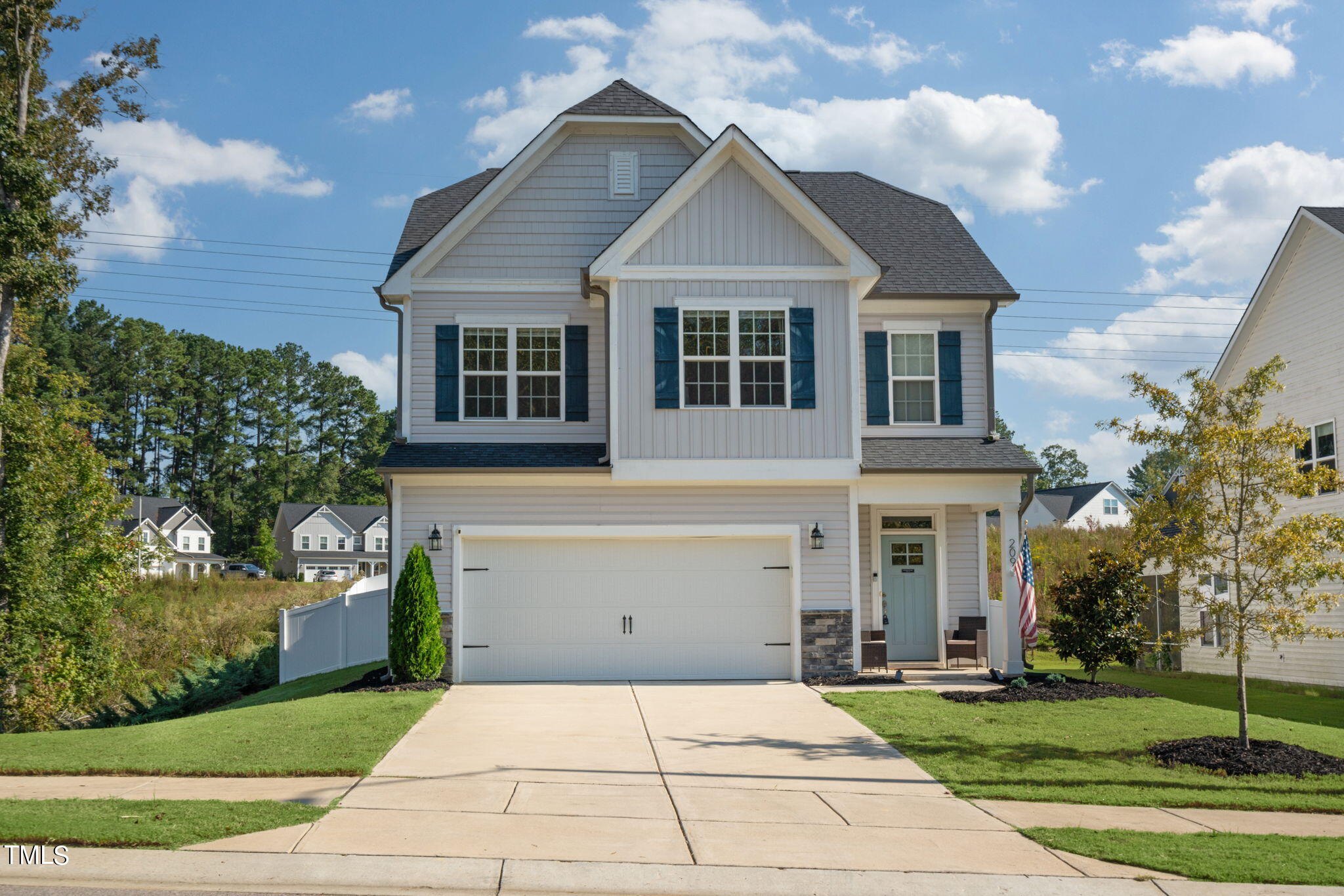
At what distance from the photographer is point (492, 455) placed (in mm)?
16219

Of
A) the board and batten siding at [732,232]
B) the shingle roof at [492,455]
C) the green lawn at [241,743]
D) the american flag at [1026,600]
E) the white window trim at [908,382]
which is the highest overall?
the board and batten siding at [732,232]

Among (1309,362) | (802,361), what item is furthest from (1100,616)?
(1309,362)

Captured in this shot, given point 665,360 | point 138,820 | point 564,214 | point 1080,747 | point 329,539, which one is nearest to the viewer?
point 138,820

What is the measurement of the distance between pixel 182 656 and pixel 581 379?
10698mm

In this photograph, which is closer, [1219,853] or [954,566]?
[1219,853]

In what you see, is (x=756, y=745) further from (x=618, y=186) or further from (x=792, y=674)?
(x=618, y=186)

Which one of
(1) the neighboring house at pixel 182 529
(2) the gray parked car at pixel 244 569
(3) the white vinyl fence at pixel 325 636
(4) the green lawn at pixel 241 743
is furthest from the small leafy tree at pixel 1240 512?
(2) the gray parked car at pixel 244 569

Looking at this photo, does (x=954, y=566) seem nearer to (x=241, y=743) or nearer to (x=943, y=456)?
(x=943, y=456)

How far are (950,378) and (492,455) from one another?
752 centimetres

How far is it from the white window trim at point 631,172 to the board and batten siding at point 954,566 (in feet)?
21.0

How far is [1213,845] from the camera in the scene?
7.79 metres

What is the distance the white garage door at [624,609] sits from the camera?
52.6ft

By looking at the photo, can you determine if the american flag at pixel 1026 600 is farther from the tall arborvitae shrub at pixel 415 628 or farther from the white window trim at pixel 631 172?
the tall arborvitae shrub at pixel 415 628

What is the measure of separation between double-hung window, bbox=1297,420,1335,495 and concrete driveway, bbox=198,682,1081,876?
38.4ft
